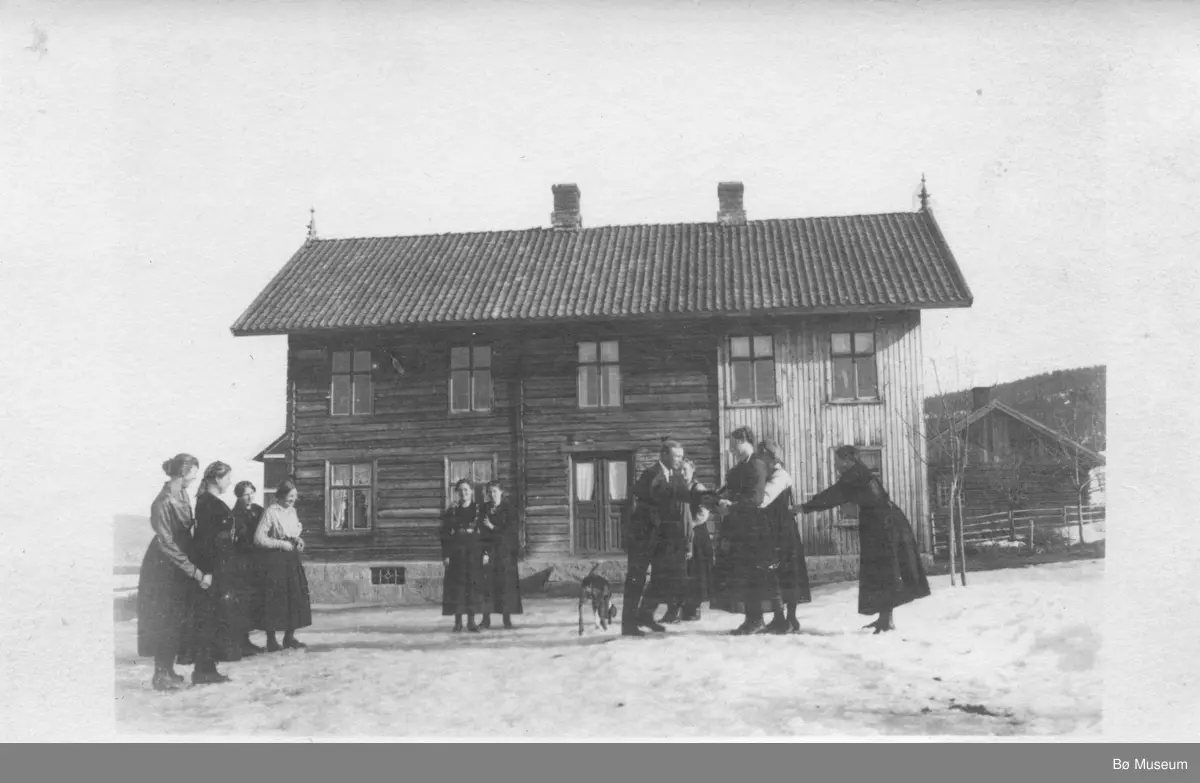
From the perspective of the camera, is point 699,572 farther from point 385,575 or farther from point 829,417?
point 385,575

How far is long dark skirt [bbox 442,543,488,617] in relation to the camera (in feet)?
23.0

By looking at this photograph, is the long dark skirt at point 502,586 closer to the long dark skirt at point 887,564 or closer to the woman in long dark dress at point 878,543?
the woman in long dark dress at point 878,543

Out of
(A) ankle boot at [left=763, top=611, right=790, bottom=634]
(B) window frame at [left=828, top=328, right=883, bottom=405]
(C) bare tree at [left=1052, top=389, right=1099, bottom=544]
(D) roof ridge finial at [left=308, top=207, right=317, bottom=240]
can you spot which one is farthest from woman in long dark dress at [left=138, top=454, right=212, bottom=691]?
(C) bare tree at [left=1052, top=389, right=1099, bottom=544]

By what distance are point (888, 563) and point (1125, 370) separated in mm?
1915

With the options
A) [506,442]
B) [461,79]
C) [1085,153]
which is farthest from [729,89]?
[506,442]

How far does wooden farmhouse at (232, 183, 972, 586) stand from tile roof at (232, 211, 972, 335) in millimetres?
16

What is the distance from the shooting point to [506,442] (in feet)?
25.3

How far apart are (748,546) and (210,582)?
11.2 feet

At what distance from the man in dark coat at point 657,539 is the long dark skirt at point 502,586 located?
789mm

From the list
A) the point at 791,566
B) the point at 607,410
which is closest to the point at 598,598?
the point at 791,566

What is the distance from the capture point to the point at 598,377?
7801mm

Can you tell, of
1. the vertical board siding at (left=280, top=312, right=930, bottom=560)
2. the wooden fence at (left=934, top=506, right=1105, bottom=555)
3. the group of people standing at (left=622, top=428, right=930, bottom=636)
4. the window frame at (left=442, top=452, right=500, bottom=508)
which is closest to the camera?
the wooden fence at (left=934, top=506, right=1105, bottom=555)

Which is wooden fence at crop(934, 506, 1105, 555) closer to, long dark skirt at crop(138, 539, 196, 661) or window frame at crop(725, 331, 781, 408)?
window frame at crop(725, 331, 781, 408)

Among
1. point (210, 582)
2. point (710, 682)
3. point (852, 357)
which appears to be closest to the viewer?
point (710, 682)
